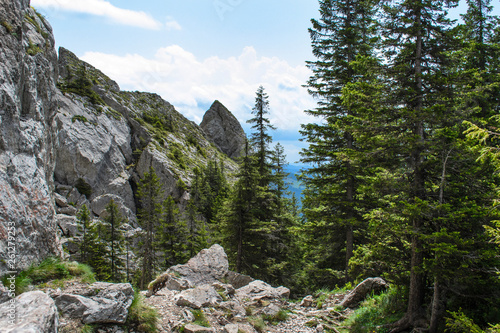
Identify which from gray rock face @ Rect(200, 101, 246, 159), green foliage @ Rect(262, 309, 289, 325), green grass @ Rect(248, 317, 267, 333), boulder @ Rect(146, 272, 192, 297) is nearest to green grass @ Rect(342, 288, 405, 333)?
green foliage @ Rect(262, 309, 289, 325)

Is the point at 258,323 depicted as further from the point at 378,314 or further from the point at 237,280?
the point at 237,280

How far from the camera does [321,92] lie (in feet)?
46.6

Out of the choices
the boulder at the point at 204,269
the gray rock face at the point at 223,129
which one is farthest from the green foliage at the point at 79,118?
the gray rock face at the point at 223,129

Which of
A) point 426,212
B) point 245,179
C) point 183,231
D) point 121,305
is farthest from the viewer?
point 183,231

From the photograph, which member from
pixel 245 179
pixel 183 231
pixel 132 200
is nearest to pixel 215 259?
pixel 245 179

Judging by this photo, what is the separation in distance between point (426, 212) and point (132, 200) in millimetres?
46724

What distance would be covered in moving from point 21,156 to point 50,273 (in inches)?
154

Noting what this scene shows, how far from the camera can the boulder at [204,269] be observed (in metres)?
12.0

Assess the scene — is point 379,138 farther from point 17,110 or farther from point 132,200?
point 132,200

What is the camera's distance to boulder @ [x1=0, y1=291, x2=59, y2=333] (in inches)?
140

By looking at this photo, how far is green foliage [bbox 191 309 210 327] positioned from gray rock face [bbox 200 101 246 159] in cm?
8873

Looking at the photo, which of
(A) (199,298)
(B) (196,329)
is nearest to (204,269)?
(A) (199,298)

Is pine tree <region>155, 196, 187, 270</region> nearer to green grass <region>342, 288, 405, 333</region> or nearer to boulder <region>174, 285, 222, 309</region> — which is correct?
boulder <region>174, 285, 222, 309</region>

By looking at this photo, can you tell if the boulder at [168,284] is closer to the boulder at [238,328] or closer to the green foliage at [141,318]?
the boulder at [238,328]
